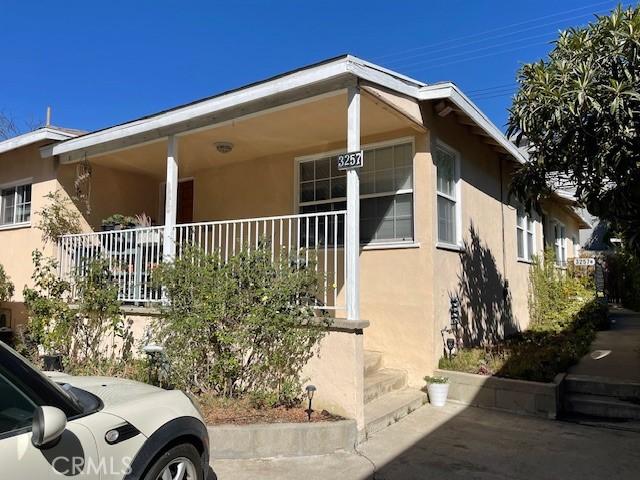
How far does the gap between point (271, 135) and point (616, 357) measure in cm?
658

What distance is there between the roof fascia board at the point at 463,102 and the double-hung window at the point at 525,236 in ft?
9.32

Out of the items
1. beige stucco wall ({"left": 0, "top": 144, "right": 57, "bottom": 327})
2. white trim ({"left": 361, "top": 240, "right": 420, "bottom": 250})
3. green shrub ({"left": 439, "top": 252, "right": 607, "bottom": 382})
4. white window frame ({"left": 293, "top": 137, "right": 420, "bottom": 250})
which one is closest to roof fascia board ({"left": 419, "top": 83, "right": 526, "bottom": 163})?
white window frame ({"left": 293, "top": 137, "right": 420, "bottom": 250})

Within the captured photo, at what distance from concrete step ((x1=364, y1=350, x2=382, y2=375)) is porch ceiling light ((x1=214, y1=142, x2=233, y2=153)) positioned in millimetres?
4008

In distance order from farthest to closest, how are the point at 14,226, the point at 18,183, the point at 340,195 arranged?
the point at 18,183, the point at 14,226, the point at 340,195

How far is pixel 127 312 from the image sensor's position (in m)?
6.82

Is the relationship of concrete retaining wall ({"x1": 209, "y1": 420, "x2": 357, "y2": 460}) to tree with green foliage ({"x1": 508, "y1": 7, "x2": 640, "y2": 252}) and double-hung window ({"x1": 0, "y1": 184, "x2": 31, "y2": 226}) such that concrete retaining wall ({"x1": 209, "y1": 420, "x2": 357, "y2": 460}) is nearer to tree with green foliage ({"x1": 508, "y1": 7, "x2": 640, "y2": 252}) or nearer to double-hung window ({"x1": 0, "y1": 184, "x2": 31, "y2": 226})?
tree with green foliage ({"x1": 508, "y1": 7, "x2": 640, "y2": 252})

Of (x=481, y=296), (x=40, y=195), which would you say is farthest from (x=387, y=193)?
(x=40, y=195)

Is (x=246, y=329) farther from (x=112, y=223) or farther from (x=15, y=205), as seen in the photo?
(x=15, y=205)

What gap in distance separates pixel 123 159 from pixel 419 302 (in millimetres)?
5876

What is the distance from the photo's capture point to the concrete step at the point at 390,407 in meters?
5.19

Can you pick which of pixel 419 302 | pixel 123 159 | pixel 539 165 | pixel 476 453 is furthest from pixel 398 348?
pixel 123 159

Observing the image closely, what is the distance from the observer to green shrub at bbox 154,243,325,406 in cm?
510

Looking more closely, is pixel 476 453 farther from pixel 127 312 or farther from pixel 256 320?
pixel 127 312

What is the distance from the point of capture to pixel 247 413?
4.91 metres
